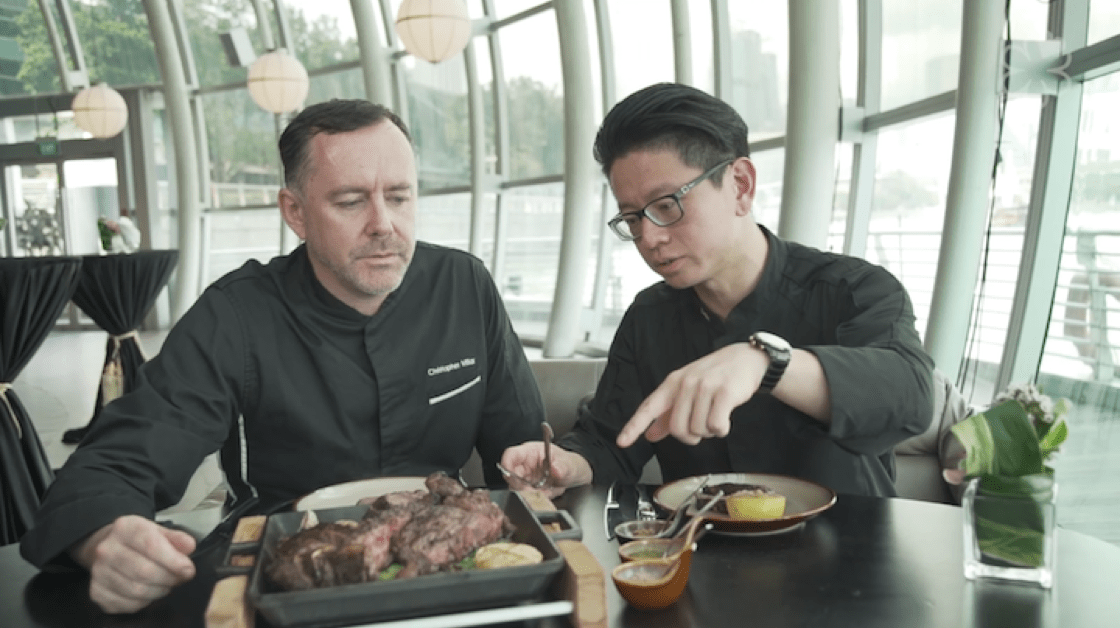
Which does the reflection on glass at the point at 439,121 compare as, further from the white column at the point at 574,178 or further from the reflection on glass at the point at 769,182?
the reflection on glass at the point at 769,182

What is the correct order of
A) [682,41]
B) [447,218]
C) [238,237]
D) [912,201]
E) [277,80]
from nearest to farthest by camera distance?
[912,201] < [682,41] < [277,80] < [447,218] < [238,237]

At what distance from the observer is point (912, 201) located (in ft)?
14.9

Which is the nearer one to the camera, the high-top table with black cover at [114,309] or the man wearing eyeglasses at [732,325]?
the man wearing eyeglasses at [732,325]

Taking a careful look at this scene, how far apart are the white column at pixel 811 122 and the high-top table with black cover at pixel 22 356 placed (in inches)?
145

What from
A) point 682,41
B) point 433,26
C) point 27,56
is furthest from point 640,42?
point 27,56

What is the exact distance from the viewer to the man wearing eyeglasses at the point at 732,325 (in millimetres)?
1348

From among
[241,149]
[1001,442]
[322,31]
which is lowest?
[1001,442]

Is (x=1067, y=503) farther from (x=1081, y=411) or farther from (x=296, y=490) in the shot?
(x=296, y=490)

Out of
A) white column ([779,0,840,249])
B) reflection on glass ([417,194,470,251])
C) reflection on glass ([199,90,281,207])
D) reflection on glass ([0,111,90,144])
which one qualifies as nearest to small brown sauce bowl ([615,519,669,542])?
white column ([779,0,840,249])

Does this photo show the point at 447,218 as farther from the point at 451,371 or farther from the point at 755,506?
the point at 755,506

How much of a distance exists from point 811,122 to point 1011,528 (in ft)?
13.1

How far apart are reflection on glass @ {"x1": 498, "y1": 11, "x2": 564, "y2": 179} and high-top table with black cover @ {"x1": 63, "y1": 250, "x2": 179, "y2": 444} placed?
3.72 metres

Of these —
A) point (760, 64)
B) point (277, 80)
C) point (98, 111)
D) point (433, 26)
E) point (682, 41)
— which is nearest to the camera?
point (433, 26)

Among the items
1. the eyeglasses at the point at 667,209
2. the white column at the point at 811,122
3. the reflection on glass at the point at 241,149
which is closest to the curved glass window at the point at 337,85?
the reflection on glass at the point at 241,149
